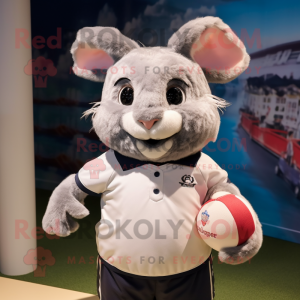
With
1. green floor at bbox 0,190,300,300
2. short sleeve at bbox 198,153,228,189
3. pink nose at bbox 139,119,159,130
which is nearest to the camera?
pink nose at bbox 139,119,159,130

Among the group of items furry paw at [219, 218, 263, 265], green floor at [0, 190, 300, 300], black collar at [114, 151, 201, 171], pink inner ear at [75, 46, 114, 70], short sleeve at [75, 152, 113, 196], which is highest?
pink inner ear at [75, 46, 114, 70]

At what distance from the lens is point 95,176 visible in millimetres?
1331

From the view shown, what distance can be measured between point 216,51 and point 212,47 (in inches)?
1.1

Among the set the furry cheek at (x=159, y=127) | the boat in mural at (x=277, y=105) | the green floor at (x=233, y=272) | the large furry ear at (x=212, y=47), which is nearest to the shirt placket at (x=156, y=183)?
the furry cheek at (x=159, y=127)

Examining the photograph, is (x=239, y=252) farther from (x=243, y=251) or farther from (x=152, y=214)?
(x=152, y=214)

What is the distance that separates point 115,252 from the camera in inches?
50.3

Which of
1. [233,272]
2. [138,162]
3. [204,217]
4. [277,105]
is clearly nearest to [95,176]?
[138,162]

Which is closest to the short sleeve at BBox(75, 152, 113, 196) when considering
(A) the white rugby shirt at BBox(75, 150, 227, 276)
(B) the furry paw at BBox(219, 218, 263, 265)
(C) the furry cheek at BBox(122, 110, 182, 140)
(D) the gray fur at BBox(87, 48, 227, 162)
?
(A) the white rugby shirt at BBox(75, 150, 227, 276)

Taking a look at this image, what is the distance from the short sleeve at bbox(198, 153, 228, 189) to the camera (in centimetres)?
133

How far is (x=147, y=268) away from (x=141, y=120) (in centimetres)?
52

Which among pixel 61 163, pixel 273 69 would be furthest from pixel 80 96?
pixel 273 69

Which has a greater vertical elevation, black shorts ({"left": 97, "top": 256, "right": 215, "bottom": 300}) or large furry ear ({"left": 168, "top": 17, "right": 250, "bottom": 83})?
large furry ear ({"left": 168, "top": 17, "right": 250, "bottom": 83})

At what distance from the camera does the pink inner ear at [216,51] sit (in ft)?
4.30

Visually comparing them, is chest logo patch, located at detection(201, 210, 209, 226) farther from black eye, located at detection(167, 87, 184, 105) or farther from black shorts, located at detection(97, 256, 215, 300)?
black eye, located at detection(167, 87, 184, 105)
